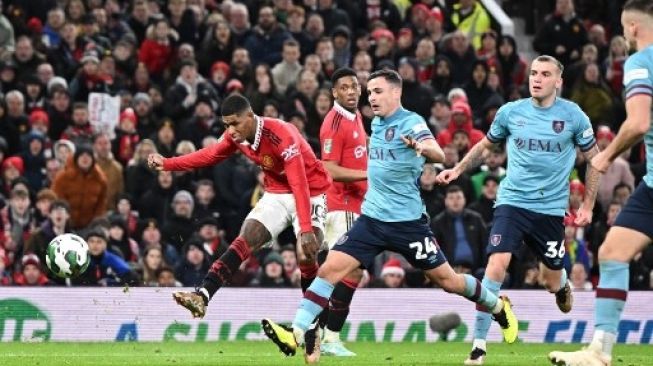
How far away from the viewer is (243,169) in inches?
858

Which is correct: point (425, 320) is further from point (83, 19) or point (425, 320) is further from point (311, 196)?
point (83, 19)

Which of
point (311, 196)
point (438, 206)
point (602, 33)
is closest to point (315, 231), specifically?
point (311, 196)

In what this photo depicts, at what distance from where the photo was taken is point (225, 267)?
14.1m

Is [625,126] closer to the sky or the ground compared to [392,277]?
closer to the sky

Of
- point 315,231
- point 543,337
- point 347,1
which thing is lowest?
point 543,337

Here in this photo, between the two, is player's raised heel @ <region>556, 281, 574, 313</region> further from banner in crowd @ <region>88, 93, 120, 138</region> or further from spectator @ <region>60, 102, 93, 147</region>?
banner in crowd @ <region>88, 93, 120, 138</region>

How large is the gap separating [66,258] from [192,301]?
3.15m

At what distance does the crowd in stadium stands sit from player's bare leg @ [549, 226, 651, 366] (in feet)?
27.7

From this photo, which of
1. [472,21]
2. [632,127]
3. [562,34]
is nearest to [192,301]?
[632,127]

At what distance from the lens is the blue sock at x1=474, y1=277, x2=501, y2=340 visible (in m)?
14.0

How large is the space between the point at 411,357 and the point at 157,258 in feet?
A: 16.9

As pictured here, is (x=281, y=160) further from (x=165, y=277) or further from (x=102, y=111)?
(x=102, y=111)

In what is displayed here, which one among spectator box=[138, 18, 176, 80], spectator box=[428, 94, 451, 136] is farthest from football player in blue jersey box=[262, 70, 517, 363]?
spectator box=[138, 18, 176, 80]

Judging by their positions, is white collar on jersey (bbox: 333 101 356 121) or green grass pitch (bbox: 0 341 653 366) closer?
green grass pitch (bbox: 0 341 653 366)
